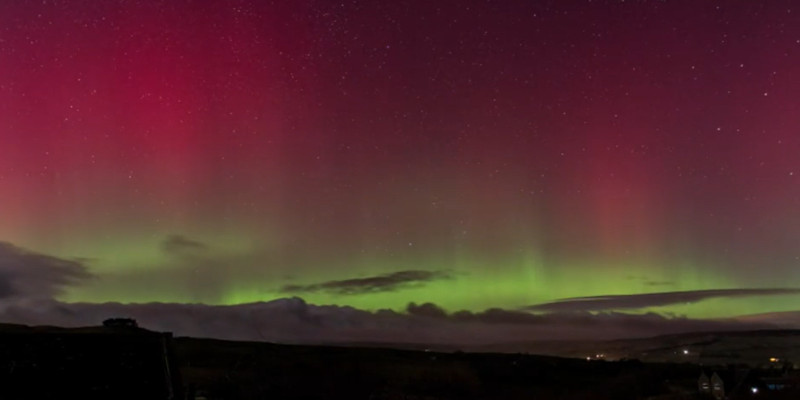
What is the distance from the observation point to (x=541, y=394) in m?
63.2

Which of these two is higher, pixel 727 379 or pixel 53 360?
pixel 53 360

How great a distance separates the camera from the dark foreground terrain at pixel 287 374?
13367 millimetres

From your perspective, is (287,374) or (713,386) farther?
(287,374)

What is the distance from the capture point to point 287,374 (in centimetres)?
6850

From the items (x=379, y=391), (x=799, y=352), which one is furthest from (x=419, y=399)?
(x=799, y=352)

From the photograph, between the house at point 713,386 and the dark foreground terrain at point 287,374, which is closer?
the dark foreground terrain at point 287,374

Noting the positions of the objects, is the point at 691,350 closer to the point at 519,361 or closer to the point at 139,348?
the point at 519,361

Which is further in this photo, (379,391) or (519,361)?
(519,361)

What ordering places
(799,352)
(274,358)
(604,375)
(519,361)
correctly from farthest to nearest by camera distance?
1. (799,352)
2. (519,361)
3. (274,358)
4. (604,375)

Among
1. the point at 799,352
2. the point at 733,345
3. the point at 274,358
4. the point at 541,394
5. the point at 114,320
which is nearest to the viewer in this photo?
the point at 114,320

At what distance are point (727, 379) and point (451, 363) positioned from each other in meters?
39.4

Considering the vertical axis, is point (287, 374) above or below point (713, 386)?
above

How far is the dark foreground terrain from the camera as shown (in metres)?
13.4

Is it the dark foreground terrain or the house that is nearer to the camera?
the dark foreground terrain
